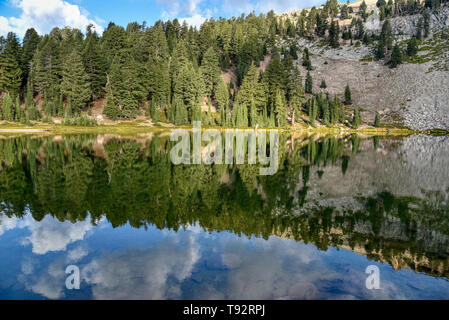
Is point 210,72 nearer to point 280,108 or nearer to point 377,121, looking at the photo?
point 280,108

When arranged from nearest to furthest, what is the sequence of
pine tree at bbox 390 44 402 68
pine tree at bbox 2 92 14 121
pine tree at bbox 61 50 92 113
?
1. pine tree at bbox 2 92 14 121
2. pine tree at bbox 61 50 92 113
3. pine tree at bbox 390 44 402 68

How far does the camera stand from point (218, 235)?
1101 cm

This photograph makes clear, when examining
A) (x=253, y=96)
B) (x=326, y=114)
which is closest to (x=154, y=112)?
(x=253, y=96)

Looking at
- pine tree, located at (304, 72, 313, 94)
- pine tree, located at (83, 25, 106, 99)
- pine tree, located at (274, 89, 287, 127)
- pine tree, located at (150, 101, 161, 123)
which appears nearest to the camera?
pine tree, located at (150, 101, 161, 123)

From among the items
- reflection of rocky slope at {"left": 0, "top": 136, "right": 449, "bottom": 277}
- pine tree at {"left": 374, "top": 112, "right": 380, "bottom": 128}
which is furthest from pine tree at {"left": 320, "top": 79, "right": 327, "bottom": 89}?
reflection of rocky slope at {"left": 0, "top": 136, "right": 449, "bottom": 277}

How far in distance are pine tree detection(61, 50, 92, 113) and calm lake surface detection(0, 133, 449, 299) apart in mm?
63123

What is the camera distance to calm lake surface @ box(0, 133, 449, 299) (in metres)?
7.58

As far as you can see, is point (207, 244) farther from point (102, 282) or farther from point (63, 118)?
point (63, 118)

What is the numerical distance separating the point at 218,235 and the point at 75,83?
268 ft

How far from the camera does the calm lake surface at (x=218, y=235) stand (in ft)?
24.9

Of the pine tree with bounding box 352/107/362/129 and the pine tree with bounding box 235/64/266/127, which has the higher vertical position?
the pine tree with bounding box 235/64/266/127

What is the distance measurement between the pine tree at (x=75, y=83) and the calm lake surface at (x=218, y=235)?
6312 centimetres

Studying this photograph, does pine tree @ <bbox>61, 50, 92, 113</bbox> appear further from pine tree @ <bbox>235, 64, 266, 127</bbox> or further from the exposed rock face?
the exposed rock face

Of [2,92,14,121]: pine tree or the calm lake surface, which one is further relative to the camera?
[2,92,14,121]: pine tree
